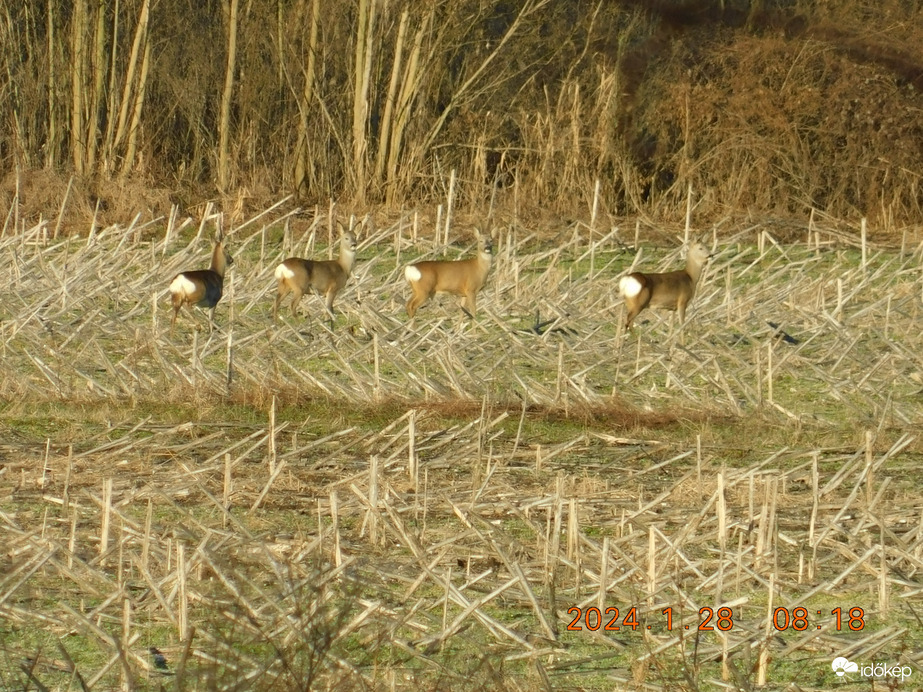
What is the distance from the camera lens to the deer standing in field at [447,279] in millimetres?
12453

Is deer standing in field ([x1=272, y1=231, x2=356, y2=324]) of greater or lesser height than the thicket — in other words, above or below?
above

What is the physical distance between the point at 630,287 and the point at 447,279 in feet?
5.63

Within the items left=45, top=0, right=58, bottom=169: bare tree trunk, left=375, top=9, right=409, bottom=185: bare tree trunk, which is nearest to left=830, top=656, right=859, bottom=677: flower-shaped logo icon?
left=375, top=9, right=409, bottom=185: bare tree trunk

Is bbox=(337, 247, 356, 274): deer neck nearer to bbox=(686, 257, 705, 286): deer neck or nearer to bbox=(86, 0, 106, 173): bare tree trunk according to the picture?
bbox=(686, 257, 705, 286): deer neck

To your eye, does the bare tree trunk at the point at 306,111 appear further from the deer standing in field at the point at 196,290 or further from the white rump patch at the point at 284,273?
the deer standing in field at the point at 196,290

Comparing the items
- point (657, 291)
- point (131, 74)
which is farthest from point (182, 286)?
point (131, 74)

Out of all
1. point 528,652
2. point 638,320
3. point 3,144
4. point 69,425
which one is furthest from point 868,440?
point 3,144

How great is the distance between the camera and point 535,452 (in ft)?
25.7

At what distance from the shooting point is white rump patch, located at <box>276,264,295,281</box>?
1232cm

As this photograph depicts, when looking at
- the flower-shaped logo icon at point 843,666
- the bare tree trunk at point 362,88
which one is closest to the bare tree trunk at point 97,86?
the bare tree trunk at point 362,88

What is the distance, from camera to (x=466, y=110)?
19.7 m

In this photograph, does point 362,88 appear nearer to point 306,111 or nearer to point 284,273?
point 306,111

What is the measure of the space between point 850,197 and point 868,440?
13.7 metres
